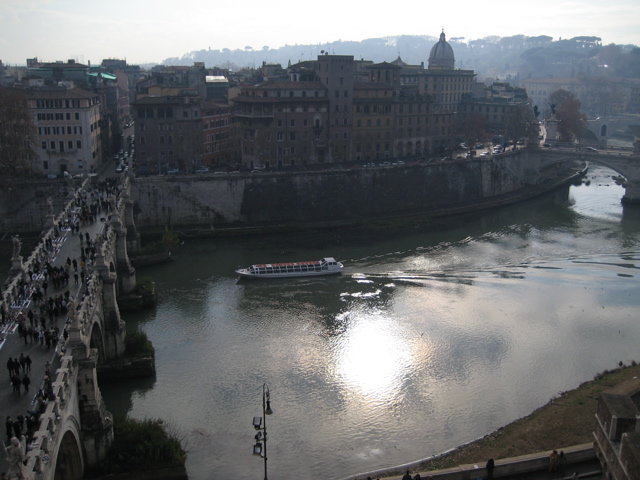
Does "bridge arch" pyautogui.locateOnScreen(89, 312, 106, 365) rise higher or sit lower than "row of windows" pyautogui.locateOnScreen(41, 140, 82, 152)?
lower

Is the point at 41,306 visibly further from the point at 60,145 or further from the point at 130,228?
the point at 60,145

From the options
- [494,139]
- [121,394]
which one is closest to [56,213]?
[121,394]

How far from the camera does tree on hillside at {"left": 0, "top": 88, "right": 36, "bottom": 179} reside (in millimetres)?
35500

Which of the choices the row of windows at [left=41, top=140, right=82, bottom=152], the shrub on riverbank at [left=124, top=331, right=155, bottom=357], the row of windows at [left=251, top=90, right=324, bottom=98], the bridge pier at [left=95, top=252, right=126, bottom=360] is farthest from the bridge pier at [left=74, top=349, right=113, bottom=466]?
the row of windows at [left=251, top=90, right=324, bottom=98]

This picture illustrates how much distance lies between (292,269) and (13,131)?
58.9 ft

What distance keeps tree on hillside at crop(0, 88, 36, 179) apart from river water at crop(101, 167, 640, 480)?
11.0 metres

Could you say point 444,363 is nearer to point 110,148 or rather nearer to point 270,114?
point 270,114

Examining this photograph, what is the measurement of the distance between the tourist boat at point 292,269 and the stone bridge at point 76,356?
5658mm

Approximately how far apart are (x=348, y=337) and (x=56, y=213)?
20235 millimetres

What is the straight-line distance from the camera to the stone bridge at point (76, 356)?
1179 cm

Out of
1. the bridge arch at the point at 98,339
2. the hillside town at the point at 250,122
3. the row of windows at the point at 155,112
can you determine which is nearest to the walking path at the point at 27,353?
the bridge arch at the point at 98,339

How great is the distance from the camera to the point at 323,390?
1944cm

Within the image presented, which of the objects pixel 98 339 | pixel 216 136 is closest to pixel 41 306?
pixel 98 339

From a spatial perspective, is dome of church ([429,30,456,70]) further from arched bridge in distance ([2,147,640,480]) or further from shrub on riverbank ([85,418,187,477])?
shrub on riverbank ([85,418,187,477])
